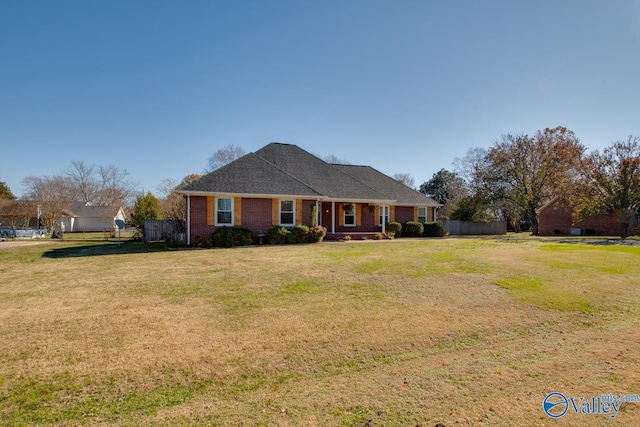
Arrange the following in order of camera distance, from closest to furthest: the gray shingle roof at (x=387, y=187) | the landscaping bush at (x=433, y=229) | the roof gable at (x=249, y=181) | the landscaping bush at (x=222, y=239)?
the landscaping bush at (x=222, y=239)
the roof gable at (x=249, y=181)
the landscaping bush at (x=433, y=229)
the gray shingle roof at (x=387, y=187)

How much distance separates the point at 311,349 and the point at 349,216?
19085mm

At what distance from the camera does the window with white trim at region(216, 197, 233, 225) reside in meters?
17.3

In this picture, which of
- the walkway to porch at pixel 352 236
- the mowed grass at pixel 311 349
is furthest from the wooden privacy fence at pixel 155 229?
the mowed grass at pixel 311 349

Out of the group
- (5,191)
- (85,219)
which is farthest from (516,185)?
(5,191)

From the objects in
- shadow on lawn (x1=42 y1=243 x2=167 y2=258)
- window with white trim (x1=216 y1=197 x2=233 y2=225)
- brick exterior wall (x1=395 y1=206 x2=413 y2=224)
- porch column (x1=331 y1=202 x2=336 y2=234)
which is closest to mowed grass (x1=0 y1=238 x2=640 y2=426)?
shadow on lawn (x1=42 y1=243 x2=167 y2=258)

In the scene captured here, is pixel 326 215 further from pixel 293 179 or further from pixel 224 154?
pixel 224 154

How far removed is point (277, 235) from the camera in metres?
17.3

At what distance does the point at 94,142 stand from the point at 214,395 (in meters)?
32.6

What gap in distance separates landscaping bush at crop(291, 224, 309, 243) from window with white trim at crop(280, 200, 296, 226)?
2.95ft

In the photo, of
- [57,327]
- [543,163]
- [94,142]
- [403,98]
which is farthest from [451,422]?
[543,163]

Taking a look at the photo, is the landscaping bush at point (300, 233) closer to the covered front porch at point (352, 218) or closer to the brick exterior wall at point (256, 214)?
the brick exterior wall at point (256, 214)

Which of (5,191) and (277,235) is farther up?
(5,191)

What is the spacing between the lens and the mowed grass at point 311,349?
2.92 metres

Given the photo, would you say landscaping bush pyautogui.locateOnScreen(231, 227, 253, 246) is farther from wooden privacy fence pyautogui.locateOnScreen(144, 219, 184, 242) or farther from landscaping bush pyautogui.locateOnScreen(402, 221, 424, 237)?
landscaping bush pyautogui.locateOnScreen(402, 221, 424, 237)
